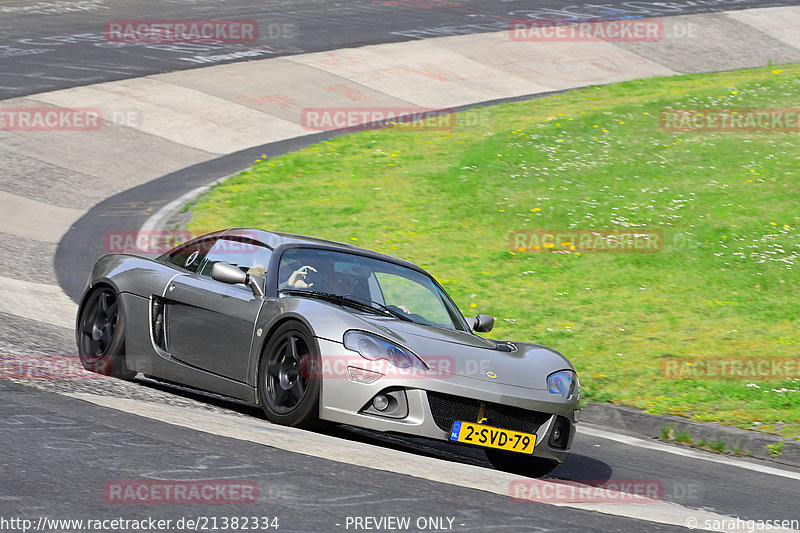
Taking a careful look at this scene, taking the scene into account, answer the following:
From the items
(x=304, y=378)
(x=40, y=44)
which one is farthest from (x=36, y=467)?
(x=40, y=44)

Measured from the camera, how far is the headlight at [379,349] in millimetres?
6398

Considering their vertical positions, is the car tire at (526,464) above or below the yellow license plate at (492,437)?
below

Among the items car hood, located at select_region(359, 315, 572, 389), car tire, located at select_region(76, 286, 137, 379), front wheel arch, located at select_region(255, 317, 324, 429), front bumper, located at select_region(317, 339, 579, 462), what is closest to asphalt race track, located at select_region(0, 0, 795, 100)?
car tire, located at select_region(76, 286, 137, 379)

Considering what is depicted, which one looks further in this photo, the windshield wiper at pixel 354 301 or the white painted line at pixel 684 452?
the white painted line at pixel 684 452

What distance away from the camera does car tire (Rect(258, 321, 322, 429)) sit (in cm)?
641

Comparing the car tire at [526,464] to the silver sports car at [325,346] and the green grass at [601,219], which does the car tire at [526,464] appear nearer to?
the silver sports car at [325,346]

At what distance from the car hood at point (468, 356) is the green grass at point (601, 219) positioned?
2395mm

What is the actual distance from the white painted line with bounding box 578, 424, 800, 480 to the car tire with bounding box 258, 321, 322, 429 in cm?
299

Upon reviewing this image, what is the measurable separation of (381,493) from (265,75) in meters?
20.4

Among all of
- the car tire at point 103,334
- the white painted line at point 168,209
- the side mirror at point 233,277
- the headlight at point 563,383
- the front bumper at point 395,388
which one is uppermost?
the side mirror at point 233,277

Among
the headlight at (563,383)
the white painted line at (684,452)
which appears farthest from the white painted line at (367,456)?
the white painted line at (684,452)

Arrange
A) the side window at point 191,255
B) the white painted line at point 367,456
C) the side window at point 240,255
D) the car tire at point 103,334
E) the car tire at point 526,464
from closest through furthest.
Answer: the white painted line at point 367,456 < the car tire at point 526,464 < the side window at point 240,255 < the car tire at point 103,334 < the side window at point 191,255

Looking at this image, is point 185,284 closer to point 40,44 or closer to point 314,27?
point 40,44

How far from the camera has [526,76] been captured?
2672 centimetres
